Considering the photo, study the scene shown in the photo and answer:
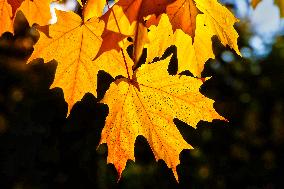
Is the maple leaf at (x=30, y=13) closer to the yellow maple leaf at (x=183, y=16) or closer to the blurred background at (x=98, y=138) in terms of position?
the yellow maple leaf at (x=183, y=16)

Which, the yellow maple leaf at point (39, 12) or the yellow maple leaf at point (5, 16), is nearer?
the yellow maple leaf at point (5, 16)

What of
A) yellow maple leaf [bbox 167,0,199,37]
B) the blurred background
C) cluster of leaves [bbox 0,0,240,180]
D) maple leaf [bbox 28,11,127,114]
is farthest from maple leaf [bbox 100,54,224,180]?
the blurred background

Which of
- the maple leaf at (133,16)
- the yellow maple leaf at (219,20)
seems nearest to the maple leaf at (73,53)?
the maple leaf at (133,16)

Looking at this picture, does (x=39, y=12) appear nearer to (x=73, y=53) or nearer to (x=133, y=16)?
(x=73, y=53)

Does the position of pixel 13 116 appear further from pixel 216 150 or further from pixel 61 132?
pixel 216 150

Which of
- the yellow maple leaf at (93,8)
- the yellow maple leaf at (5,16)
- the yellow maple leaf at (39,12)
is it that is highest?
the yellow maple leaf at (39,12)

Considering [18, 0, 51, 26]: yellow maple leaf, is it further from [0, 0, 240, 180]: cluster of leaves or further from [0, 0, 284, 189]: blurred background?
[0, 0, 284, 189]: blurred background

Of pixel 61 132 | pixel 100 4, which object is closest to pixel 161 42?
pixel 100 4
